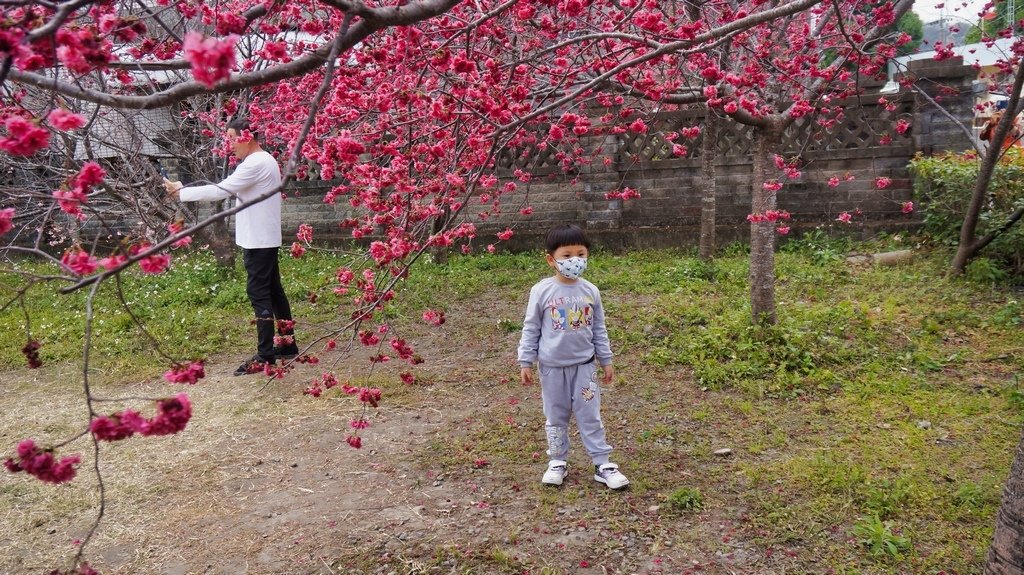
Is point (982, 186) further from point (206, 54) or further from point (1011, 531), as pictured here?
point (206, 54)

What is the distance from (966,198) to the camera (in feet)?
23.9

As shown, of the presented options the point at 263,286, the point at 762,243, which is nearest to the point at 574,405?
the point at 762,243

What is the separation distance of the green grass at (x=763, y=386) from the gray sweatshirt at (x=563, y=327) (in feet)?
2.20

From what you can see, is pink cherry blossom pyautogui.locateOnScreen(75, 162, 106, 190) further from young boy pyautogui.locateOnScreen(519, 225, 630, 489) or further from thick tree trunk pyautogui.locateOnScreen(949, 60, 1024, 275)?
thick tree trunk pyautogui.locateOnScreen(949, 60, 1024, 275)

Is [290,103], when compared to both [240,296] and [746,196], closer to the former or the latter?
[240,296]

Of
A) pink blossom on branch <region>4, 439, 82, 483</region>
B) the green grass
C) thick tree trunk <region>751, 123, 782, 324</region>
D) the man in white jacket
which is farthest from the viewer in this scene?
thick tree trunk <region>751, 123, 782, 324</region>

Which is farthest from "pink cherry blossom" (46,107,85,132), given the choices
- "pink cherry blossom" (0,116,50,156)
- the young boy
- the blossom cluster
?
the young boy

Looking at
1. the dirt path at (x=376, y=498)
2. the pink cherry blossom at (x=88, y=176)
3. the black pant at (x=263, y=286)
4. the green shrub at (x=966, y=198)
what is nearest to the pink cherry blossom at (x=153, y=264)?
the pink cherry blossom at (x=88, y=176)

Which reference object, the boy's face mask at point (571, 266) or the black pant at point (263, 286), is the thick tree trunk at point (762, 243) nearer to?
the boy's face mask at point (571, 266)

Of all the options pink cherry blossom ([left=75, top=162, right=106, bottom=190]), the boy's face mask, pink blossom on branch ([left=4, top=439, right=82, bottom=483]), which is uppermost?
pink cherry blossom ([left=75, top=162, right=106, bottom=190])

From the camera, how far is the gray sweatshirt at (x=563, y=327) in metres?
3.63

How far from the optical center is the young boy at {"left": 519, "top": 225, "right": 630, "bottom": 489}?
3629mm

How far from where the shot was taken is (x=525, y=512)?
3.46m

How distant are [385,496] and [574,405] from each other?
107cm
